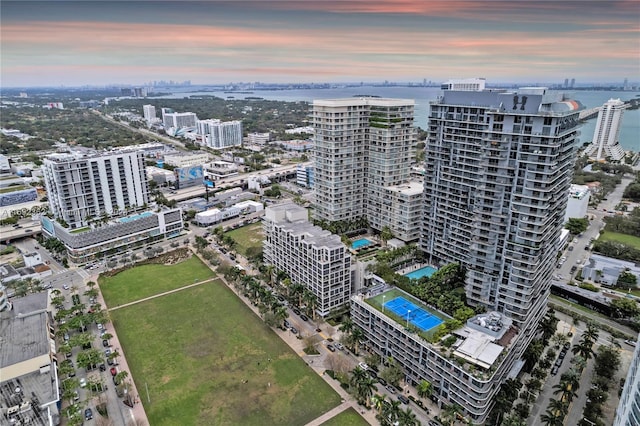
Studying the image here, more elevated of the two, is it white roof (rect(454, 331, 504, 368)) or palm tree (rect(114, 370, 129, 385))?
white roof (rect(454, 331, 504, 368))

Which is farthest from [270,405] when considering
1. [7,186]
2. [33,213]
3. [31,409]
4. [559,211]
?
[7,186]

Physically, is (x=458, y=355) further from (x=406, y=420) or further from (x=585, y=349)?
(x=585, y=349)

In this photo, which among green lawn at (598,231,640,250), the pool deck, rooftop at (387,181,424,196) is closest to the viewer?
the pool deck

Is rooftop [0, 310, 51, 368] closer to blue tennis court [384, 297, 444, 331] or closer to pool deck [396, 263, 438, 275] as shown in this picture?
blue tennis court [384, 297, 444, 331]

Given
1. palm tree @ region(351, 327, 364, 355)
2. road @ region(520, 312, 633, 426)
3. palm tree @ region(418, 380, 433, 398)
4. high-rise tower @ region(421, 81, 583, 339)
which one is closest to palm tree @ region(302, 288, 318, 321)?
palm tree @ region(351, 327, 364, 355)

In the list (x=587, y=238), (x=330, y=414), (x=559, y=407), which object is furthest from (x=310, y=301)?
(x=587, y=238)

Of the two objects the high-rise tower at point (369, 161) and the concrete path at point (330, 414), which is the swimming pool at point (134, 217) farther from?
the concrete path at point (330, 414)
